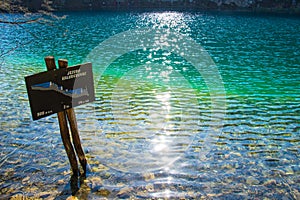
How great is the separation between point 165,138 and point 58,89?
4.00 meters

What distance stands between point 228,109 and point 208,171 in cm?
466

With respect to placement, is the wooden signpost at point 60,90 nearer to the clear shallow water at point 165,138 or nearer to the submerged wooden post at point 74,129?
the submerged wooden post at point 74,129

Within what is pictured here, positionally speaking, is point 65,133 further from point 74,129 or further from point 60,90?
point 60,90

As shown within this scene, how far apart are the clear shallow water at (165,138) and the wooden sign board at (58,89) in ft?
6.12

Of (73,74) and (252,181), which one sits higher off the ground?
(73,74)

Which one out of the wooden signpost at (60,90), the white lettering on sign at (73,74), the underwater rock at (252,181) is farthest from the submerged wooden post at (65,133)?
the underwater rock at (252,181)

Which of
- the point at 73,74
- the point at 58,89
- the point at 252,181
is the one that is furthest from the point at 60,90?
the point at 252,181

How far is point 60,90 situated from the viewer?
5.12 meters

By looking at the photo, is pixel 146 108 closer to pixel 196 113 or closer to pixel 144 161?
pixel 196 113

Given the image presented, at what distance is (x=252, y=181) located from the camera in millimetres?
6148

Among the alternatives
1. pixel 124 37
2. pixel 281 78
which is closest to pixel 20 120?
pixel 281 78

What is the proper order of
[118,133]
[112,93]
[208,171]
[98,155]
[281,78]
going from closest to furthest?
[208,171]
[98,155]
[118,133]
[112,93]
[281,78]

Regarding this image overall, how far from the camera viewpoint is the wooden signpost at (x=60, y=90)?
190 inches

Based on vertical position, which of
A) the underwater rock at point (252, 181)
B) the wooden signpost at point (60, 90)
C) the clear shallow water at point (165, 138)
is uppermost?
the wooden signpost at point (60, 90)
